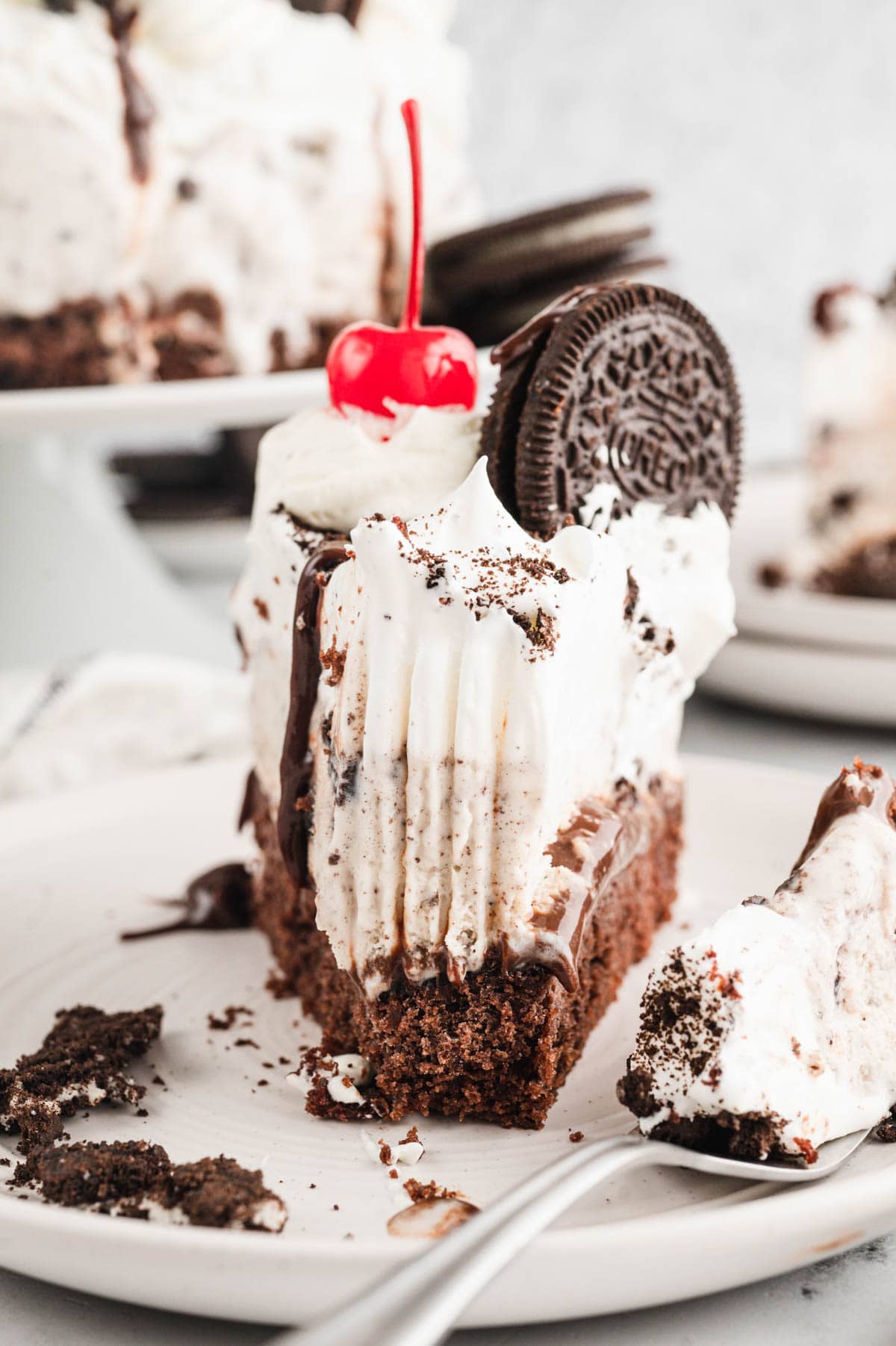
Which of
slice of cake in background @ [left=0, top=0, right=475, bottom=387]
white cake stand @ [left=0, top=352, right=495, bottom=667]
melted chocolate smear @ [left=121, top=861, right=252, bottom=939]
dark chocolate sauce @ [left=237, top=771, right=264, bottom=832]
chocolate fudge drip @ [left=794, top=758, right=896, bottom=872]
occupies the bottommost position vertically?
melted chocolate smear @ [left=121, top=861, right=252, bottom=939]

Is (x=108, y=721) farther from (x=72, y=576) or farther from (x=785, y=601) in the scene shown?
(x=785, y=601)

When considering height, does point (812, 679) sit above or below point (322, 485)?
below

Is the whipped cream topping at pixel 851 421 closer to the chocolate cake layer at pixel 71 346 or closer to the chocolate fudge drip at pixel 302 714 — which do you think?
the chocolate cake layer at pixel 71 346

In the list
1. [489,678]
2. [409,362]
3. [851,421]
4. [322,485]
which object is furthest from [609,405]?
[851,421]

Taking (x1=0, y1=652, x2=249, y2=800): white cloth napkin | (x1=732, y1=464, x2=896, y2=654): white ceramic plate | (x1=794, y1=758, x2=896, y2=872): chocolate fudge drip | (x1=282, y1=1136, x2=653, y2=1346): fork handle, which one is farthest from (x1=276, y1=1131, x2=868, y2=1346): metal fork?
(x1=0, y1=652, x2=249, y2=800): white cloth napkin

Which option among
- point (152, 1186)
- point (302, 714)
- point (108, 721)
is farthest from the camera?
point (108, 721)

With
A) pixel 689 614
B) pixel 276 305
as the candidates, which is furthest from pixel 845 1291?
pixel 276 305

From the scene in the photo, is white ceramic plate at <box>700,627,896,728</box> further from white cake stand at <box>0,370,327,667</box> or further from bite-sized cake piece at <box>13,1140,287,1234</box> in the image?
bite-sized cake piece at <box>13,1140,287,1234</box>

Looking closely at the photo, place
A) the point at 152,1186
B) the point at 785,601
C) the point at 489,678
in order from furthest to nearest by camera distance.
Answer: the point at 785,601 < the point at 489,678 < the point at 152,1186
